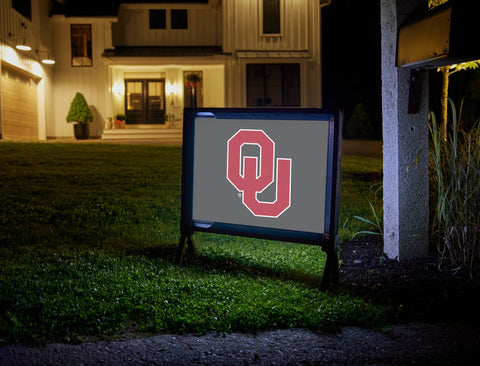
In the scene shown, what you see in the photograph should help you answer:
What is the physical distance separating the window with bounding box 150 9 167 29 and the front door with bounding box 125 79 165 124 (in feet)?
9.26

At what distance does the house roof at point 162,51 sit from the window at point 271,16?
8.64 feet

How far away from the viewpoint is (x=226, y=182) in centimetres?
425

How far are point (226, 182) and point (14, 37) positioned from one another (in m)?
19.6

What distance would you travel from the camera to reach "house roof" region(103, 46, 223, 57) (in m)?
24.8

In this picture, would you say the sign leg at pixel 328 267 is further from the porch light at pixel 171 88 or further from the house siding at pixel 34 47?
the porch light at pixel 171 88

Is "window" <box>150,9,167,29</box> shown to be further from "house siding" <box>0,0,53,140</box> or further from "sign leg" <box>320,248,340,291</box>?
"sign leg" <box>320,248,340,291</box>

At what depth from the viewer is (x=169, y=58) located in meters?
24.8

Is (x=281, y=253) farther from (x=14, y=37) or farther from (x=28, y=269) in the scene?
(x=14, y=37)

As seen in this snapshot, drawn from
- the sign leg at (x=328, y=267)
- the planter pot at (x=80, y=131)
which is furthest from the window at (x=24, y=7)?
the sign leg at (x=328, y=267)

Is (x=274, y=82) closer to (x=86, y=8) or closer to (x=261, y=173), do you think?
(x=86, y=8)

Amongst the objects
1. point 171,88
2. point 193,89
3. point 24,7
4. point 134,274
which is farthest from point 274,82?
point 134,274

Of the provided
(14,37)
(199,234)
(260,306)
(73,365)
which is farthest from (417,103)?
(14,37)

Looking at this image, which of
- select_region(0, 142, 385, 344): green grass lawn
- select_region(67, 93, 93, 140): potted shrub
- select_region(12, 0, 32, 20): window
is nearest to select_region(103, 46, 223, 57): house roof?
select_region(67, 93, 93, 140): potted shrub

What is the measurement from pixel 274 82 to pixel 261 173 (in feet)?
74.2
